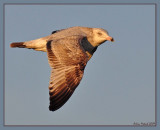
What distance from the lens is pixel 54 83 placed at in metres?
11.6

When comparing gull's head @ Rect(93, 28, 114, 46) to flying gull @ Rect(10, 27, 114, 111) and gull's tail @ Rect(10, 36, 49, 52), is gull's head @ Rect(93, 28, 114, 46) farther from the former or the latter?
gull's tail @ Rect(10, 36, 49, 52)

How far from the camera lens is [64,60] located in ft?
40.1

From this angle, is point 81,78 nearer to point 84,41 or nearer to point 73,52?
point 73,52

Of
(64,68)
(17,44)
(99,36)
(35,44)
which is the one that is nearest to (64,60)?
(64,68)

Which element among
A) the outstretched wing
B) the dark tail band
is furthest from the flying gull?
the dark tail band

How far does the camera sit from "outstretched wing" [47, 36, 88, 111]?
Answer: 1162cm

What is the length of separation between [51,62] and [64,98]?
3.66 feet

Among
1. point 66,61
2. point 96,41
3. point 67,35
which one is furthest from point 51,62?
point 96,41

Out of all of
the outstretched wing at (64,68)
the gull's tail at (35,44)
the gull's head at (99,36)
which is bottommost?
the outstretched wing at (64,68)

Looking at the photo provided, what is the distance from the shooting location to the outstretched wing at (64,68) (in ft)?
38.1

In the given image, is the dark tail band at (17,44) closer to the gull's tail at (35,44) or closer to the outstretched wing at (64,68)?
the gull's tail at (35,44)

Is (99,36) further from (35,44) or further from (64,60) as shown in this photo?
(64,60)

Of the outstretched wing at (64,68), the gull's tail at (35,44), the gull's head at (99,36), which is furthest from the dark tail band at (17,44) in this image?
the gull's head at (99,36)

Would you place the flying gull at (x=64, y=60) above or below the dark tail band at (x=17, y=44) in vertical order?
below
